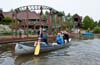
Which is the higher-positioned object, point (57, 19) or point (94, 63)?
point (57, 19)

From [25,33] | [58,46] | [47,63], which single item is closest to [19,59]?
[47,63]

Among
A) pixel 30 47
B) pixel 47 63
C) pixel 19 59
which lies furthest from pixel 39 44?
pixel 47 63

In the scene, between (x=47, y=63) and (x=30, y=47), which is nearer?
(x=47, y=63)

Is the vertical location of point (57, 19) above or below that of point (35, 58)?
above

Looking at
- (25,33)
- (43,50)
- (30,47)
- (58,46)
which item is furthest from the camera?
(25,33)

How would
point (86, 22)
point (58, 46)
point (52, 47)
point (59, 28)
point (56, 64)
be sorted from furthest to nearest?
point (86, 22) < point (59, 28) < point (58, 46) < point (52, 47) < point (56, 64)

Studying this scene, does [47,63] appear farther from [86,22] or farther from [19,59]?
[86,22]

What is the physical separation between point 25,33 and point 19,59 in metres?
25.3

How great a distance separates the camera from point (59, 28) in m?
67.1

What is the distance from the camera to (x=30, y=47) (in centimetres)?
2314

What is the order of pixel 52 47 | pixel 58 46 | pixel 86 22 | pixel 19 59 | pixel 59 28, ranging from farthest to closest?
pixel 86 22
pixel 59 28
pixel 58 46
pixel 52 47
pixel 19 59

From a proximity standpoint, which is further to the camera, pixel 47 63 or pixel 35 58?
pixel 35 58

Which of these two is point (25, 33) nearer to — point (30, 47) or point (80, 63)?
point (30, 47)

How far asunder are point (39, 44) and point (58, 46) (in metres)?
4.89
